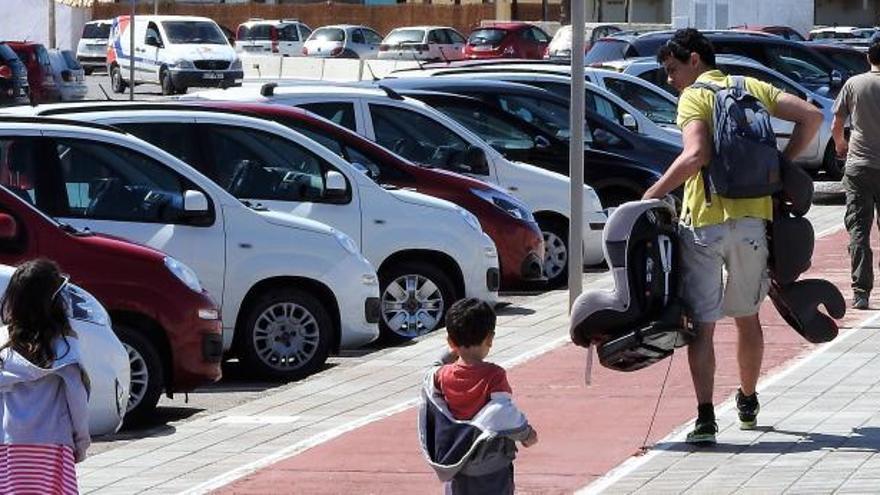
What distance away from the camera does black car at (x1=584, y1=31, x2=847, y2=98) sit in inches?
1159

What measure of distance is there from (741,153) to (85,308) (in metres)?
3.33

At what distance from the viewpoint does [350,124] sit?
17.4m

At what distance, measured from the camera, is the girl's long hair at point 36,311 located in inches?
277

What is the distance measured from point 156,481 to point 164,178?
4.00 meters

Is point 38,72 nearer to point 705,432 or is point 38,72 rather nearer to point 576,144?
point 576,144

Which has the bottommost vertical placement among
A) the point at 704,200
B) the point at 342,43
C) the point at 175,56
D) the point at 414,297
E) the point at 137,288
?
the point at 414,297

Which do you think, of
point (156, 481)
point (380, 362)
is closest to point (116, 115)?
point (380, 362)

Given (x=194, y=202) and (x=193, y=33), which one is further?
(x=193, y=33)

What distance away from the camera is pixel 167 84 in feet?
168

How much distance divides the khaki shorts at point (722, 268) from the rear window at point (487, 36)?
46.7 metres

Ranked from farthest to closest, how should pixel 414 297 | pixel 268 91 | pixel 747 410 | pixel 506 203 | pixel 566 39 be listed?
1. pixel 566 39
2. pixel 268 91
3. pixel 506 203
4. pixel 414 297
5. pixel 747 410

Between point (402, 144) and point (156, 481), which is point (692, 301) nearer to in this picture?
point (156, 481)

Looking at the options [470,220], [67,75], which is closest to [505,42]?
[67,75]

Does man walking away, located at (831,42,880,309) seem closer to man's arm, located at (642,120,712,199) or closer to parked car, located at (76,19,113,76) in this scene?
man's arm, located at (642,120,712,199)
